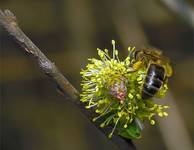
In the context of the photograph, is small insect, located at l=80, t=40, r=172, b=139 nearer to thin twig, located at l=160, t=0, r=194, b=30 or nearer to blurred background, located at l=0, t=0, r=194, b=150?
thin twig, located at l=160, t=0, r=194, b=30

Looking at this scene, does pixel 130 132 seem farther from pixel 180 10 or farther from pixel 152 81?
pixel 180 10

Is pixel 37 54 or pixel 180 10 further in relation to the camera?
pixel 180 10

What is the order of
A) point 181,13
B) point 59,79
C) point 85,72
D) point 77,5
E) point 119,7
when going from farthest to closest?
1. point 77,5
2. point 119,7
3. point 181,13
4. point 85,72
5. point 59,79

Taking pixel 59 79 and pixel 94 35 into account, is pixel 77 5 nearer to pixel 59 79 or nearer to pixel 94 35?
pixel 94 35

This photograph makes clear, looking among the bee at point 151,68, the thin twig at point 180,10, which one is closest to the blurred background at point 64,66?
the thin twig at point 180,10

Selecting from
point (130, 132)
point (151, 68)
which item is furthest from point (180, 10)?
point (130, 132)

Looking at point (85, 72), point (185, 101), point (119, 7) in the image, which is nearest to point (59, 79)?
point (85, 72)

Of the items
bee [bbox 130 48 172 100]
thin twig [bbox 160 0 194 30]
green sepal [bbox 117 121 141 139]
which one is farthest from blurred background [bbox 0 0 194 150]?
green sepal [bbox 117 121 141 139]
